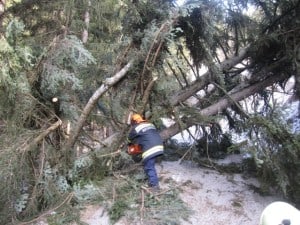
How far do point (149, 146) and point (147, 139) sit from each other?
12 centimetres

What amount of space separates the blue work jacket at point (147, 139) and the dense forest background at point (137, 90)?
49 cm

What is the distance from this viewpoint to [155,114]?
641 centimetres

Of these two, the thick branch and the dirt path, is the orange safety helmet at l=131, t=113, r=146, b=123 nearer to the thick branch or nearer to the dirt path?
the thick branch

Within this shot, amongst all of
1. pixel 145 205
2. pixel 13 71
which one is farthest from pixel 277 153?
pixel 13 71

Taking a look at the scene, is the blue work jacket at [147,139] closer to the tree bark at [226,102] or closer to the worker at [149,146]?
the worker at [149,146]

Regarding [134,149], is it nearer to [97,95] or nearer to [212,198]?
[97,95]

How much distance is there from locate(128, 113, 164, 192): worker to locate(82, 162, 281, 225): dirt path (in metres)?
0.37

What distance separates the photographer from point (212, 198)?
5.86 m

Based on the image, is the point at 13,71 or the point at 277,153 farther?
the point at 277,153

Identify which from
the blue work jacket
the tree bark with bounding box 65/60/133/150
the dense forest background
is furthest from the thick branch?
the tree bark with bounding box 65/60/133/150

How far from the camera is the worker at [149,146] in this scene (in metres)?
5.80

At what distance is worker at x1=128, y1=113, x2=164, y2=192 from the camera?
5801 millimetres

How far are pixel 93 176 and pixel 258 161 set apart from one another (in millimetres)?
2767

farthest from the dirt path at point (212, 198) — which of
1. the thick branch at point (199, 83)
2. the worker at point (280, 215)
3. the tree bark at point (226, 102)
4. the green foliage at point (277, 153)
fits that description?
the worker at point (280, 215)
